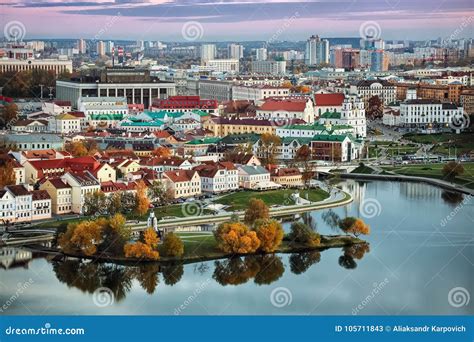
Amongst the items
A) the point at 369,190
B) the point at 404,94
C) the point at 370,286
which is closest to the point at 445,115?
the point at 404,94

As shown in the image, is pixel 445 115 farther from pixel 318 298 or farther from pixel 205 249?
pixel 318 298

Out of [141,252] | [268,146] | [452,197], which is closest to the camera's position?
[141,252]

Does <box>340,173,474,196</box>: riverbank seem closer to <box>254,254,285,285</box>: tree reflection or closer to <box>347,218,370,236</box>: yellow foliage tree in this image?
<box>347,218,370,236</box>: yellow foliage tree

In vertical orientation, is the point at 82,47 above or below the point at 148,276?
above

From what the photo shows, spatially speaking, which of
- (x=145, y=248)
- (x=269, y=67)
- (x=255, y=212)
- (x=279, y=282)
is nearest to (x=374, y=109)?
(x=269, y=67)

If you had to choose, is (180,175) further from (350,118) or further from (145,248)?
(350,118)

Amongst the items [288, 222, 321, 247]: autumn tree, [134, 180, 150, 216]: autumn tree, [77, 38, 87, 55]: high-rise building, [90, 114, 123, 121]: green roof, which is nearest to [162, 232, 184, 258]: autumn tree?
[288, 222, 321, 247]: autumn tree

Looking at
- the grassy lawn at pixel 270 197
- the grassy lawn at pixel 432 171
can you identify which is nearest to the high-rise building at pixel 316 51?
the grassy lawn at pixel 432 171
